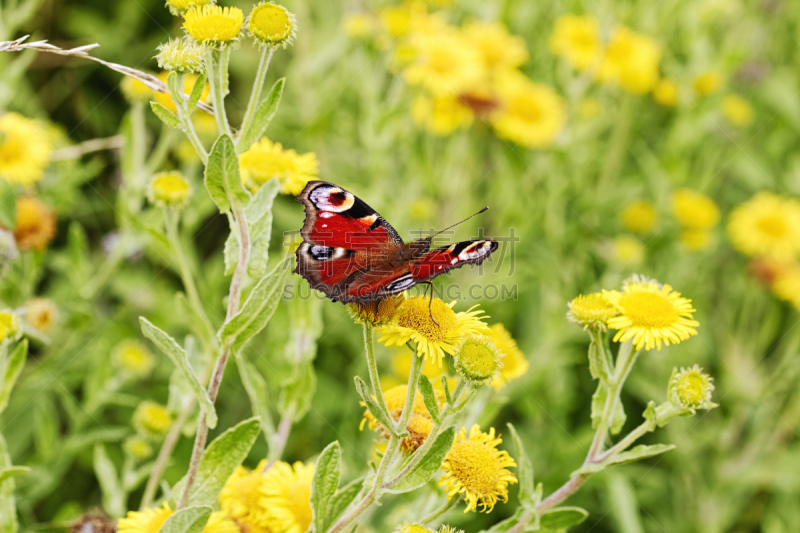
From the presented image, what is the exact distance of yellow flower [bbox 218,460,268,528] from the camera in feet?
4.89

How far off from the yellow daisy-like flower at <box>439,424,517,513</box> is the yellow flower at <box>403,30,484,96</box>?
225 centimetres

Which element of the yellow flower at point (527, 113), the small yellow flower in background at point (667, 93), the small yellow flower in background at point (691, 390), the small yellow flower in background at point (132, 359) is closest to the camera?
the small yellow flower in background at point (691, 390)

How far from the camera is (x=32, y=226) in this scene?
2.29m

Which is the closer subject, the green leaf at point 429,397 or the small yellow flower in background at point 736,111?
the green leaf at point 429,397

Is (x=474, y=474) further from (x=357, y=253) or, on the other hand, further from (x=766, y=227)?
(x=766, y=227)

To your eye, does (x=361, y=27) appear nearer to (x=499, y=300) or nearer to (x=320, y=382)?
(x=499, y=300)

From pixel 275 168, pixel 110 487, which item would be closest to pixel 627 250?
pixel 275 168

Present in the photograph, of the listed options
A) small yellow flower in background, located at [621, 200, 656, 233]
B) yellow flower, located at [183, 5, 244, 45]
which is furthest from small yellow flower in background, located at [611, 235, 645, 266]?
yellow flower, located at [183, 5, 244, 45]

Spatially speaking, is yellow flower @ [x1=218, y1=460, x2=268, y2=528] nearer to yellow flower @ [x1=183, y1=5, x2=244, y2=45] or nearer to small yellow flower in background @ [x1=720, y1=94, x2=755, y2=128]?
yellow flower @ [x1=183, y1=5, x2=244, y2=45]

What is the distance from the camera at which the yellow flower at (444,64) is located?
332 cm

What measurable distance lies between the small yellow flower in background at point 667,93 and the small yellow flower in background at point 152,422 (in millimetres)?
3023

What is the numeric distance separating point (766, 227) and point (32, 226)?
3646 mm

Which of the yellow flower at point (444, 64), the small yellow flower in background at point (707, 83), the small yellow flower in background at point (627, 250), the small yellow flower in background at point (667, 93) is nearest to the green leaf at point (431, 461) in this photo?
the small yellow flower in background at point (627, 250)

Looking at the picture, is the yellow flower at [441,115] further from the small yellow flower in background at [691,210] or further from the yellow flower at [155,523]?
the yellow flower at [155,523]
